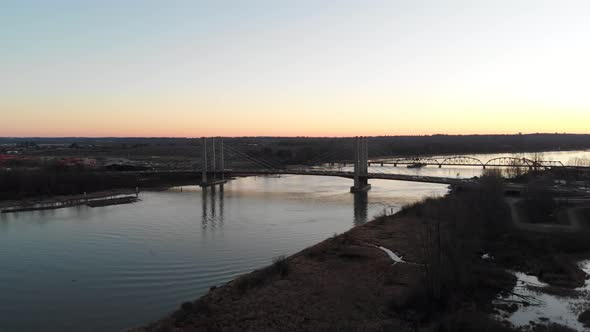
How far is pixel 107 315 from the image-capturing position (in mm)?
7617

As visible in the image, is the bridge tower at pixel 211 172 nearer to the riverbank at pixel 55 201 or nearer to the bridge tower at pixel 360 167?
the riverbank at pixel 55 201

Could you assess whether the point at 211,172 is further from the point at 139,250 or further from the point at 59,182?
the point at 139,250

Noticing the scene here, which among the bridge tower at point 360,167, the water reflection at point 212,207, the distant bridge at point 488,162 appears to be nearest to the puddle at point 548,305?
the water reflection at point 212,207

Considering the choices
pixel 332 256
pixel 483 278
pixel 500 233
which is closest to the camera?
pixel 483 278

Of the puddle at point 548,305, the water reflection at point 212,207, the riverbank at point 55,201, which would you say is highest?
the riverbank at point 55,201

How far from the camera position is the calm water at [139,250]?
7.91 meters

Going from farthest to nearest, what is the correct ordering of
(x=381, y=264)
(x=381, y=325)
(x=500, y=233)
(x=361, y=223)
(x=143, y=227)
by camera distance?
1. (x=361, y=223)
2. (x=143, y=227)
3. (x=500, y=233)
4. (x=381, y=264)
5. (x=381, y=325)

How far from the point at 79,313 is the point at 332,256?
5547 millimetres

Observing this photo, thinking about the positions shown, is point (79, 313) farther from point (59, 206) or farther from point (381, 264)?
point (59, 206)

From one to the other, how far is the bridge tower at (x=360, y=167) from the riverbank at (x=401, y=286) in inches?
571

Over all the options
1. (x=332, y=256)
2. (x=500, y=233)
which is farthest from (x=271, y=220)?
(x=500, y=233)

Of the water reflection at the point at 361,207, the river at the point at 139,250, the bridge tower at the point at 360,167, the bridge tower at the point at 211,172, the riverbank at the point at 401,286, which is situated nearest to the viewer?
the riverbank at the point at 401,286

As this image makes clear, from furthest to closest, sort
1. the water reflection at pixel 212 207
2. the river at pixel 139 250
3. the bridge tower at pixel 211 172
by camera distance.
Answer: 1. the bridge tower at pixel 211 172
2. the water reflection at pixel 212 207
3. the river at pixel 139 250

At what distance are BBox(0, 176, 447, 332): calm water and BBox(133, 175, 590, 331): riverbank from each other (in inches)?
36.9
